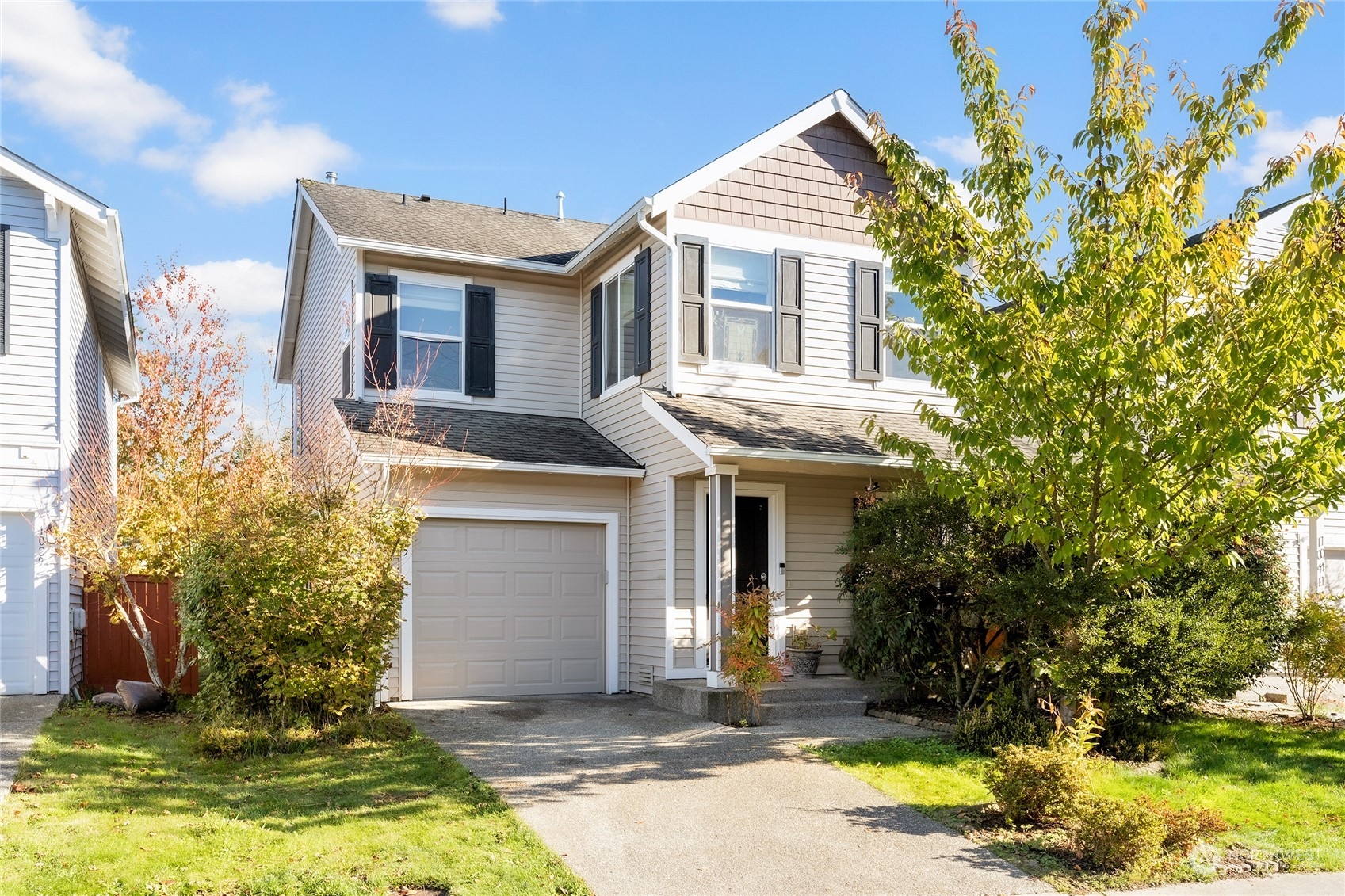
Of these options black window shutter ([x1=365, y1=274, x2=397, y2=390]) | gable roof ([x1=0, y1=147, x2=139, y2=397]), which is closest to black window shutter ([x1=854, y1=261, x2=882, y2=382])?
black window shutter ([x1=365, y1=274, x2=397, y2=390])

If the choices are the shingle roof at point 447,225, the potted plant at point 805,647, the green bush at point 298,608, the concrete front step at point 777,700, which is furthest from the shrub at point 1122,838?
the shingle roof at point 447,225

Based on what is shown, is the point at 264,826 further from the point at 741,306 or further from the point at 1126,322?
the point at 741,306

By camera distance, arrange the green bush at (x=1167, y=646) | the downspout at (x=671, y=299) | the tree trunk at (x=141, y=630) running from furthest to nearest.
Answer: the downspout at (x=671, y=299) → the tree trunk at (x=141, y=630) → the green bush at (x=1167, y=646)

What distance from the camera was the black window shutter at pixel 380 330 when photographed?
45.5 feet

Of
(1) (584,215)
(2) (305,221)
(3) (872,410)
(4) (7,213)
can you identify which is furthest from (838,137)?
(4) (7,213)

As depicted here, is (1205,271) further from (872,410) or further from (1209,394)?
(872,410)

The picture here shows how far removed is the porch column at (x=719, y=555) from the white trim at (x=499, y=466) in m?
1.91

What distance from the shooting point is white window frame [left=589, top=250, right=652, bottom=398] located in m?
13.7

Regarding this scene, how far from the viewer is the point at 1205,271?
8.43m

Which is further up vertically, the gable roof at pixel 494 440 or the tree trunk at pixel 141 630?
the gable roof at pixel 494 440

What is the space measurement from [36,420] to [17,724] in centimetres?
370

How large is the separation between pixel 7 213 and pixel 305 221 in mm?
5411

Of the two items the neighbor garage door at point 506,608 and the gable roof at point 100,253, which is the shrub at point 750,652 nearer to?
the neighbor garage door at point 506,608

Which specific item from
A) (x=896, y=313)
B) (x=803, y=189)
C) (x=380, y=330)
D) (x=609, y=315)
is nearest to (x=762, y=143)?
(x=803, y=189)
